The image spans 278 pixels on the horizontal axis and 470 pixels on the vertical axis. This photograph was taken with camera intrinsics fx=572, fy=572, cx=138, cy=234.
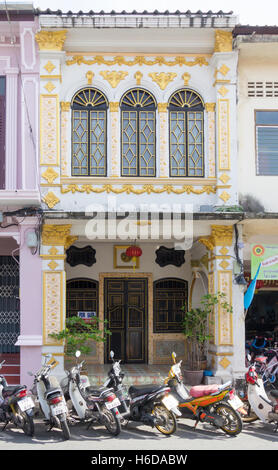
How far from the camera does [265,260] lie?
11.5 m

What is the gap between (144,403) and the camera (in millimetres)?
8570

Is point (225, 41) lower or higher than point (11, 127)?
higher

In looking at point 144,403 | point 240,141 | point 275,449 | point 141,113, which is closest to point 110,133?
point 141,113

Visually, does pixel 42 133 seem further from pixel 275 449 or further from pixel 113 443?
pixel 275 449

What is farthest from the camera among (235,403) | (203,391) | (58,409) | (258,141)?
(258,141)

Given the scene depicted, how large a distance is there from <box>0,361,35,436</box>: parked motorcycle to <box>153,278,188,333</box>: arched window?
5.84 meters

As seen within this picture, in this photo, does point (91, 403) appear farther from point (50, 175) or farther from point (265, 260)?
point (265, 260)

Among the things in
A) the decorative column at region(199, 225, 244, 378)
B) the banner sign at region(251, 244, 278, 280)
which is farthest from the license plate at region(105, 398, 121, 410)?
the banner sign at region(251, 244, 278, 280)

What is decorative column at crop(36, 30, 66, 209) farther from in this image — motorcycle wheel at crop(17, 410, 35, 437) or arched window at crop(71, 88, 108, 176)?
motorcycle wheel at crop(17, 410, 35, 437)

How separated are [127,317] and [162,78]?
576 centimetres

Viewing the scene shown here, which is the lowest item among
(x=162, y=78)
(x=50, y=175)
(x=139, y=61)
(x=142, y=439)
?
(x=142, y=439)

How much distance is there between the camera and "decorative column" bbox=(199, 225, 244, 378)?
1108 centimetres

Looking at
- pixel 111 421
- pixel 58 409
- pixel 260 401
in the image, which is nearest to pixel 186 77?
pixel 260 401

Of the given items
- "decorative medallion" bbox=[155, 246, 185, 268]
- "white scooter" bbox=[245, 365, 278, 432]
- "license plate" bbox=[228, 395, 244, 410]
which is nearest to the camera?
"license plate" bbox=[228, 395, 244, 410]
